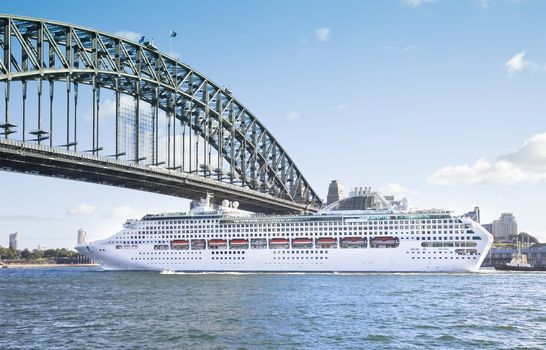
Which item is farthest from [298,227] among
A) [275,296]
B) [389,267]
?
[275,296]

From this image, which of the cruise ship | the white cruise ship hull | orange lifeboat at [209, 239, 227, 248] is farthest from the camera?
orange lifeboat at [209, 239, 227, 248]

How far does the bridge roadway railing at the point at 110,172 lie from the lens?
5494cm

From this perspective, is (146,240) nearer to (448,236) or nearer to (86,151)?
(86,151)

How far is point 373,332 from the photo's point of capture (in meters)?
30.0

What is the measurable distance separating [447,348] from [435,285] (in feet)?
98.1

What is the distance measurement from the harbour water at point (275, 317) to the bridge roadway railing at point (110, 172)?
36.4 feet

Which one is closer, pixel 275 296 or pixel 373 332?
pixel 373 332

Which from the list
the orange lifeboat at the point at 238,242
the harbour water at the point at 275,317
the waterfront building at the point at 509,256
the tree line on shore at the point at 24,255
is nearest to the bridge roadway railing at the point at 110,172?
the orange lifeboat at the point at 238,242

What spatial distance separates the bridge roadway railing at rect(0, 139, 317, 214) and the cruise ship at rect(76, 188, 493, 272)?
12.7 ft

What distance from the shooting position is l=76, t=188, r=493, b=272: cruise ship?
74.1 meters

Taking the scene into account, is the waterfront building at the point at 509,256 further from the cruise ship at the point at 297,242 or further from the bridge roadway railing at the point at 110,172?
the bridge roadway railing at the point at 110,172

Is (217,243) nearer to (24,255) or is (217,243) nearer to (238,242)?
(238,242)

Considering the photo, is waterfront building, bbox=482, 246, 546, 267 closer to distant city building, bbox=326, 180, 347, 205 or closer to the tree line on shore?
distant city building, bbox=326, 180, 347, 205

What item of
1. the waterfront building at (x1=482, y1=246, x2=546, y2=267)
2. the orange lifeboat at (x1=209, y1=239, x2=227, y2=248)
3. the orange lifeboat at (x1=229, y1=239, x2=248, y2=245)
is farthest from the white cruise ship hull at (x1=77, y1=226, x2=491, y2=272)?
the waterfront building at (x1=482, y1=246, x2=546, y2=267)
